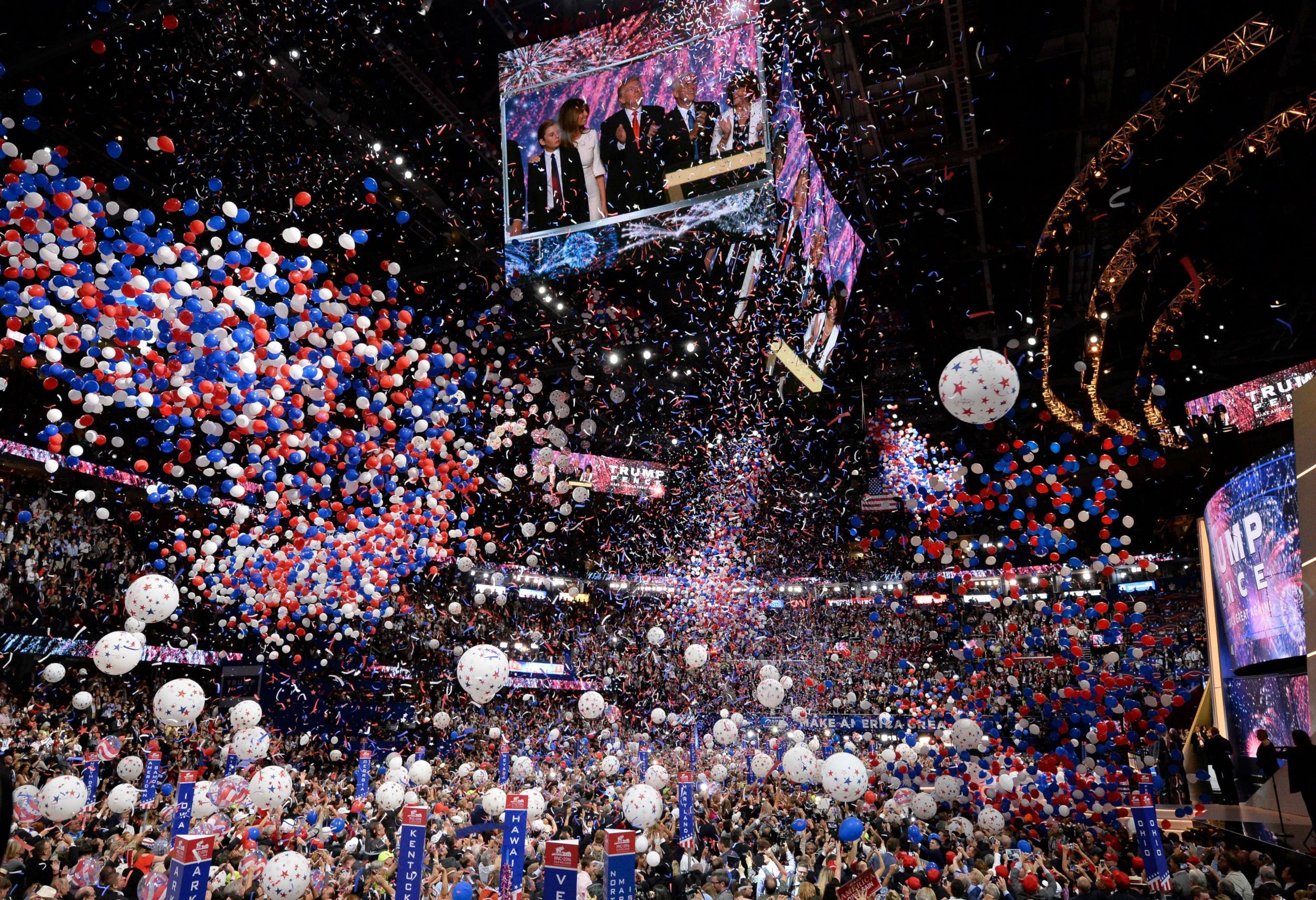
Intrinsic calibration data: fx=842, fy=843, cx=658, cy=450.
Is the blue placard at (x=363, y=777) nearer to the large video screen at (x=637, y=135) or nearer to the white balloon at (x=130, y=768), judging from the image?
the white balloon at (x=130, y=768)

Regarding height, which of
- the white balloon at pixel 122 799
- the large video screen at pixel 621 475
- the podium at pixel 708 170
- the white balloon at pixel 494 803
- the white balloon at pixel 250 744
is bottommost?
the white balloon at pixel 494 803

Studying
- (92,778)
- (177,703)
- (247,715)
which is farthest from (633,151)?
(92,778)

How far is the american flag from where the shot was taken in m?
18.2

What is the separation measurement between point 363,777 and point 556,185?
10624mm

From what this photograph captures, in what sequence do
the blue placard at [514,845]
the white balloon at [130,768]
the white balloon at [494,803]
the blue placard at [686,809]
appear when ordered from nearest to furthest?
the blue placard at [514,845], the blue placard at [686,809], the white balloon at [494,803], the white balloon at [130,768]

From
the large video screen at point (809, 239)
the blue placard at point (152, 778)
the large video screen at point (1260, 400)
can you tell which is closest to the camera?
the large video screen at point (809, 239)

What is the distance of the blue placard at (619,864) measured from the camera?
4.80 m

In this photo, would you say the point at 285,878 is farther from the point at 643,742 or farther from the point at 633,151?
the point at 643,742

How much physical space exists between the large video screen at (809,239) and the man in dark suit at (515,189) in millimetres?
1663

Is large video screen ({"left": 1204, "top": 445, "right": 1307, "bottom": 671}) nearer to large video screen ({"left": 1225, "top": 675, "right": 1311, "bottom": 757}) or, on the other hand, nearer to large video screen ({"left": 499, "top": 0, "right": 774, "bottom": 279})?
large video screen ({"left": 1225, "top": 675, "right": 1311, "bottom": 757})

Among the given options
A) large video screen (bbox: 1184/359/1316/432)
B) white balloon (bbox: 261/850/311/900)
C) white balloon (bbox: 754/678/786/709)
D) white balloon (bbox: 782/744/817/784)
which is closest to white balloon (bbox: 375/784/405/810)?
white balloon (bbox: 261/850/311/900)

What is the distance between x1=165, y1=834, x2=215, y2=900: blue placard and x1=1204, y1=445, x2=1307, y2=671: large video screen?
8.70m

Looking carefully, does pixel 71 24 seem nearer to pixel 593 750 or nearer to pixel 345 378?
pixel 345 378

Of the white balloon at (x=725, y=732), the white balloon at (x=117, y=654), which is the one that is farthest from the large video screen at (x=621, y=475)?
the white balloon at (x=117, y=654)
